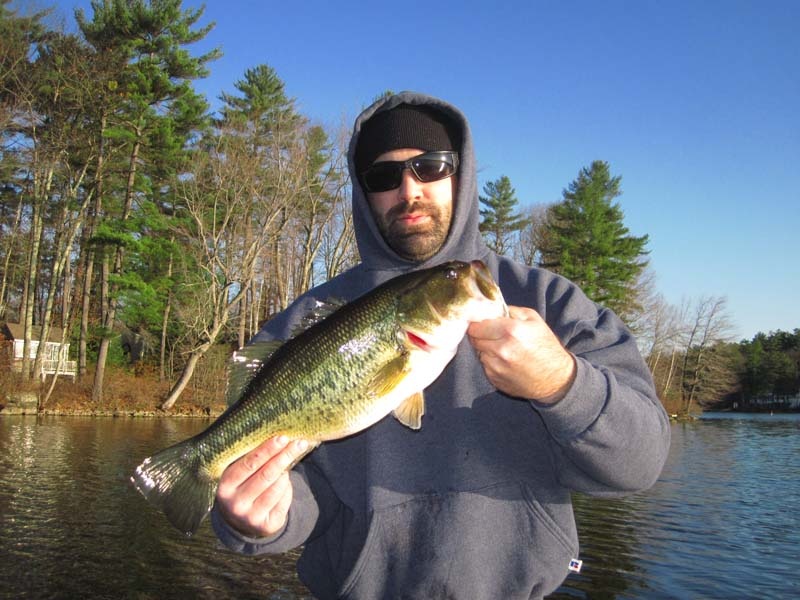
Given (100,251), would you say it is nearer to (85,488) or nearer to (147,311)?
(147,311)

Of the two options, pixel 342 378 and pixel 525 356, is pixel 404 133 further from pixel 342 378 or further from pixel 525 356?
pixel 525 356

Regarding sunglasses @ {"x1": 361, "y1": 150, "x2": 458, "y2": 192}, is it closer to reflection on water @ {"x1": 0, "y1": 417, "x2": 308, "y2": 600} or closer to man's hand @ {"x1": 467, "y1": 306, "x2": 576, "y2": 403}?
Result: man's hand @ {"x1": 467, "y1": 306, "x2": 576, "y2": 403}

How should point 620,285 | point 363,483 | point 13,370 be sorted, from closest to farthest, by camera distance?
point 363,483
point 13,370
point 620,285

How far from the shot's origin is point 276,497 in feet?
8.91

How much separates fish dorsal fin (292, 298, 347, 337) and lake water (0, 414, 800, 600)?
637 centimetres

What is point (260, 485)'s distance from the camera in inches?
106

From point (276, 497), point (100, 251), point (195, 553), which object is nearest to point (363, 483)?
point (276, 497)

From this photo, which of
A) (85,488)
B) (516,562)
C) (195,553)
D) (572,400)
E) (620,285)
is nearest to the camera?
(572,400)

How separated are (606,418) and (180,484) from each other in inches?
77.7

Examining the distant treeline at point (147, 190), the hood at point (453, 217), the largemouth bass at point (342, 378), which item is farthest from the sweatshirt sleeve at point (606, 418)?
the distant treeline at point (147, 190)

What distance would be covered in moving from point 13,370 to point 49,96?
44.3ft

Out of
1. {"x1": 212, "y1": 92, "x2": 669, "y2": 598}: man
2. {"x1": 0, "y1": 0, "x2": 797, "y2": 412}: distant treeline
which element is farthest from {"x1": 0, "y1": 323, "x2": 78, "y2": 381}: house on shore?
{"x1": 212, "y1": 92, "x2": 669, "y2": 598}: man

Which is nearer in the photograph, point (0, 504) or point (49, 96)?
point (0, 504)

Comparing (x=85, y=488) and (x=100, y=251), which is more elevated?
(x=100, y=251)
